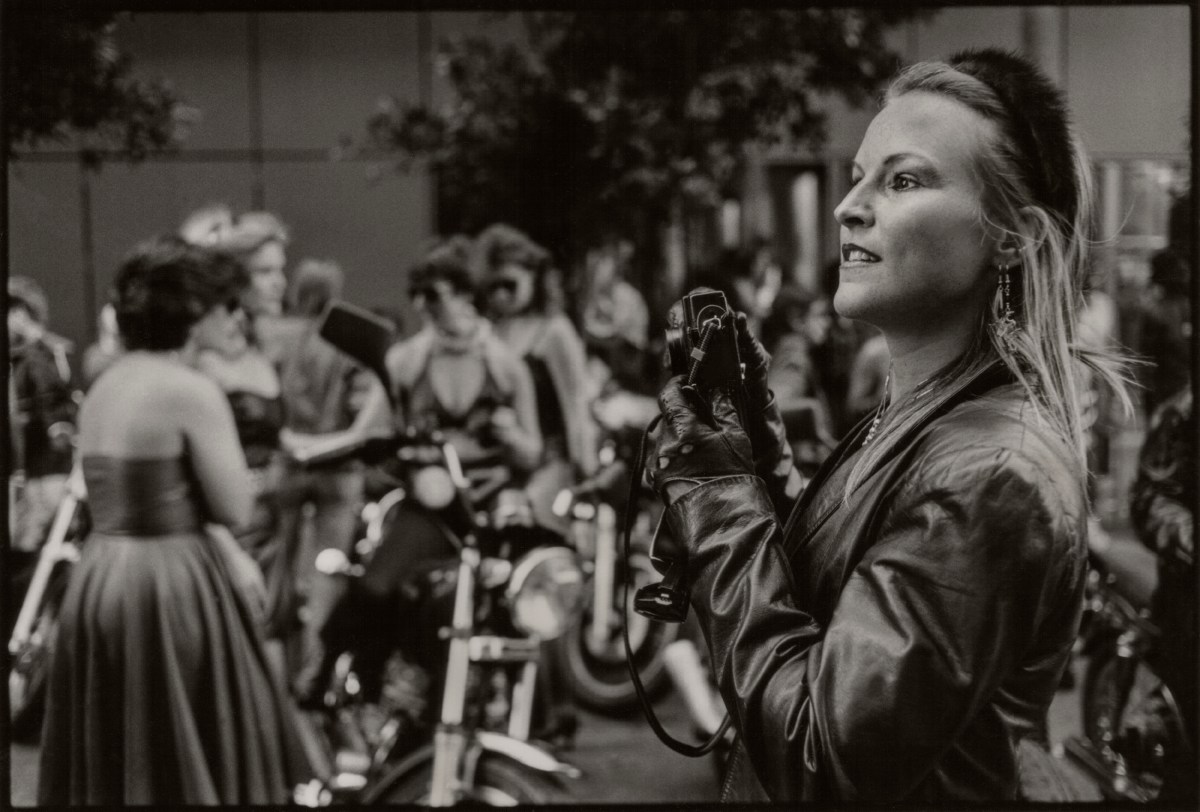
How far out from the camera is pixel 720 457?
5.71 feet

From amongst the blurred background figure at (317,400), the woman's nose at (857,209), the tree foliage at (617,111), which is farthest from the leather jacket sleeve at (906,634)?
the blurred background figure at (317,400)

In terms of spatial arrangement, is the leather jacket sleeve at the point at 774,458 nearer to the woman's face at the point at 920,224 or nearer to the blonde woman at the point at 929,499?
the blonde woman at the point at 929,499

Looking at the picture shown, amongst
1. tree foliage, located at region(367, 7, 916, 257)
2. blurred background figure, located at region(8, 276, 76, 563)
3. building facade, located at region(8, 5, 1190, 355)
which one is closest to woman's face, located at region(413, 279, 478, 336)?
building facade, located at region(8, 5, 1190, 355)

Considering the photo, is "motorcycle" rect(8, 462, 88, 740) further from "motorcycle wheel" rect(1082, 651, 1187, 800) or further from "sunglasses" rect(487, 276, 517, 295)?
"motorcycle wheel" rect(1082, 651, 1187, 800)

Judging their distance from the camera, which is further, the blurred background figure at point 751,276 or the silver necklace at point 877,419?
the blurred background figure at point 751,276

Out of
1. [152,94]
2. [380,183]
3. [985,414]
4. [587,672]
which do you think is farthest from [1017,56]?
[587,672]

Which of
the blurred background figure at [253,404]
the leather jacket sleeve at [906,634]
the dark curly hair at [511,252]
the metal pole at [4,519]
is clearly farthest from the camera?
the dark curly hair at [511,252]

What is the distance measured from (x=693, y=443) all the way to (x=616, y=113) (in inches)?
149

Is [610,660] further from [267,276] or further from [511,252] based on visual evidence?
[267,276]

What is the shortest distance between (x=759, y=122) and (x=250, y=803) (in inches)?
131

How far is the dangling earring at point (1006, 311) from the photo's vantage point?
5.71 feet

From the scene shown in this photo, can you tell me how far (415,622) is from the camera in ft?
15.3

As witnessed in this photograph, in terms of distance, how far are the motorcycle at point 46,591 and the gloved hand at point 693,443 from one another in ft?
11.5

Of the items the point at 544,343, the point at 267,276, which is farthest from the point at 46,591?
the point at 544,343
